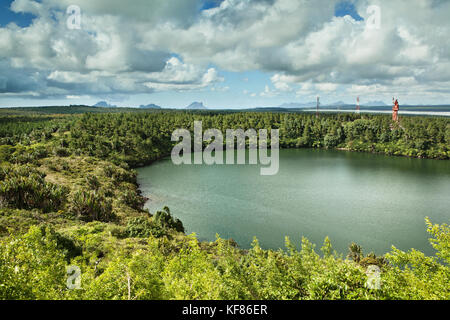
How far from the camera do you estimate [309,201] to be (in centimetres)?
5325

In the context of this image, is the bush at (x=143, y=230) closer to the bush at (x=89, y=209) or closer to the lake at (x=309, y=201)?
the lake at (x=309, y=201)

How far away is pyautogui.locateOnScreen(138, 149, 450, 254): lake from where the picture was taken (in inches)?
1528

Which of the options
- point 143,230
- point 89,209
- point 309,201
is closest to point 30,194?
point 89,209

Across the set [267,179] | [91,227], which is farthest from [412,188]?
[91,227]

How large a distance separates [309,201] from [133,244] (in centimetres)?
3569

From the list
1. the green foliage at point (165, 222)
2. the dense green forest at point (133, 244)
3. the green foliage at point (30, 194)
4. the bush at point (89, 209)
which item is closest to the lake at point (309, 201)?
the green foliage at point (165, 222)

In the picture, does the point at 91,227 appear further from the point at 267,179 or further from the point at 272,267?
the point at 267,179

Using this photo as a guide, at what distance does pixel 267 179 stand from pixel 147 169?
40114 millimetres

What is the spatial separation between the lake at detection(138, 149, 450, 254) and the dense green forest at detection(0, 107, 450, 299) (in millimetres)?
4196

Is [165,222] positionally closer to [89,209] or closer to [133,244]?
[133,244]

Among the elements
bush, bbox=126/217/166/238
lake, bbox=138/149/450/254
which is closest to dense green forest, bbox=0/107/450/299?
bush, bbox=126/217/166/238

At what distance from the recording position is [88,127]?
10944 centimetres

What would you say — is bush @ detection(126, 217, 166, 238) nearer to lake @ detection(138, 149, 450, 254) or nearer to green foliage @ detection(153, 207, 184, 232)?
green foliage @ detection(153, 207, 184, 232)

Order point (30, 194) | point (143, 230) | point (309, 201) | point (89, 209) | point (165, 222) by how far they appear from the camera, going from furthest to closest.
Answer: point (309, 201) < point (89, 209) < point (30, 194) < point (165, 222) < point (143, 230)
